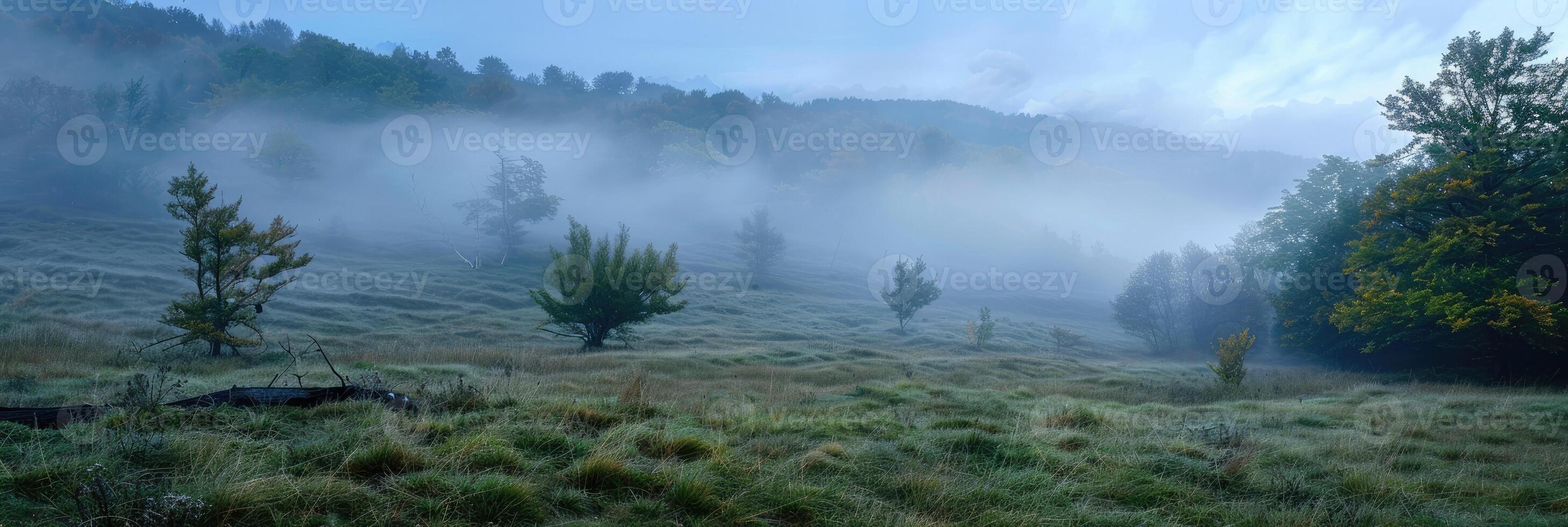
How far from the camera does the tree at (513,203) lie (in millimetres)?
53594

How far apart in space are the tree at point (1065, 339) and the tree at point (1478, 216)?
1541cm

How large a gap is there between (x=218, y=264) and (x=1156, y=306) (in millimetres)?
47594

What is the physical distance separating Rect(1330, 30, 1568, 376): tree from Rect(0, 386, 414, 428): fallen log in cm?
2598

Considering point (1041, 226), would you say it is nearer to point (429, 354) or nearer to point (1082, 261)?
point (1082, 261)

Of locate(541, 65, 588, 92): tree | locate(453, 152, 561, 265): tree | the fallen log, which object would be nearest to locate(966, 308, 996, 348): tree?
the fallen log

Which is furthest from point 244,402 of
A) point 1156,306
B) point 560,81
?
point 560,81

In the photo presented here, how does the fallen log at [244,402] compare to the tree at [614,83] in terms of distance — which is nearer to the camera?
the fallen log at [244,402]

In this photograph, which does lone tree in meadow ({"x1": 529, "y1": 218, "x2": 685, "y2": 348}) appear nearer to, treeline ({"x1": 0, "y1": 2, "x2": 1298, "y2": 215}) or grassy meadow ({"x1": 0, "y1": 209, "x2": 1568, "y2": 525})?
grassy meadow ({"x1": 0, "y1": 209, "x2": 1568, "y2": 525})

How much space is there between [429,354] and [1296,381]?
23.5 m

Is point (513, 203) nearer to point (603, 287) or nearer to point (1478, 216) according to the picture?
point (603, 287)

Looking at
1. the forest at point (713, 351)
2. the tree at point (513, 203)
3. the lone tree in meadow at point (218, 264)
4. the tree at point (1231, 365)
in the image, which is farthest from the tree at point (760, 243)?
the tree at point (1231, 365)

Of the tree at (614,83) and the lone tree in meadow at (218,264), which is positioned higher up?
the tree at (614,83)

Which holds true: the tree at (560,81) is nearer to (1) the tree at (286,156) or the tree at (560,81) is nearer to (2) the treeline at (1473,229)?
(1) the tree at (286,156)

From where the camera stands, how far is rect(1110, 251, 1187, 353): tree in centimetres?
4375
